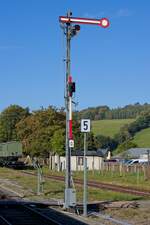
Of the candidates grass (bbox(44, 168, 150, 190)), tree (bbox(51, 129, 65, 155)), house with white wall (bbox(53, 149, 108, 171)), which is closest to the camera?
grass (bbox(44, 168, 150, 190))

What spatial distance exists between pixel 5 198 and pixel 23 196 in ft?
4.61

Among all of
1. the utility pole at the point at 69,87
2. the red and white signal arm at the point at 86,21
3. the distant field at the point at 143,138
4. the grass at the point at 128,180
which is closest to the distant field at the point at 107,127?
the distant field at the point at 143,138

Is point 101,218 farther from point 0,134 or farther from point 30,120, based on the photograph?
point 0,134

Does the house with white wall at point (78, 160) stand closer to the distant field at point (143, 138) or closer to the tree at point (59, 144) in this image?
the tree at point (59, 144)

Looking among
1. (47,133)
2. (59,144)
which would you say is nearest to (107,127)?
(47,133)

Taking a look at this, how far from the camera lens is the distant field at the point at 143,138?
14401 cm

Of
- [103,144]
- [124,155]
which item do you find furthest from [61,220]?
[103,144]

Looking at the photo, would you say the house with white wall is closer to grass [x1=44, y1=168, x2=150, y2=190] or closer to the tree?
the tree

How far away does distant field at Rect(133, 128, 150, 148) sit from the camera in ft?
472

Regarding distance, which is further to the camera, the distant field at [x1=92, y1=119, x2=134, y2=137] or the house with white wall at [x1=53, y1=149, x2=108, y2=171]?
the distant field at [x1=92, y1=119, x2=134, y2=137]

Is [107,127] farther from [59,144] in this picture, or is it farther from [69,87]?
[69,87]

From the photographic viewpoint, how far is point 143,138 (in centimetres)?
15150

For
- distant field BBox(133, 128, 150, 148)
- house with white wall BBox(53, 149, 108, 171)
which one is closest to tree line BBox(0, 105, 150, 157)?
house with white wall BBox(53, 149, 108, 171)

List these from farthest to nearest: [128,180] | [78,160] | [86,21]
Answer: [78,160] → [128,180] → [86,21]
